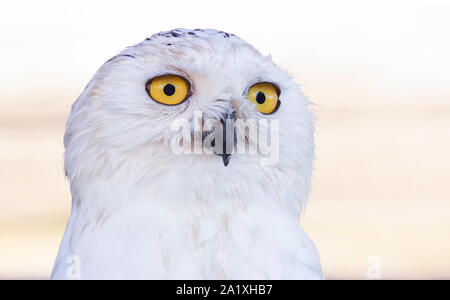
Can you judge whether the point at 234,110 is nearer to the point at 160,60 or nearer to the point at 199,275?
the point at 160,60

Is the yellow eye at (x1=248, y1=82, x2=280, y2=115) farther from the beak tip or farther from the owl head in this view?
the beak tip

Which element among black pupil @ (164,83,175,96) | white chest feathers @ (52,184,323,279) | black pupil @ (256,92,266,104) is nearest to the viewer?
white chest feathers @ (52,184,323,279)

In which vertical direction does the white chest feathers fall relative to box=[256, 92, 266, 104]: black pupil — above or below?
below

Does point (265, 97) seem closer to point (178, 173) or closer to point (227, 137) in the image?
point (227, 137)

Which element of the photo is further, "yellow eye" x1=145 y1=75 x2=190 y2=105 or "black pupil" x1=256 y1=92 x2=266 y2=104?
"black pupil" x1=256 y1=92 x2=266 y2=104

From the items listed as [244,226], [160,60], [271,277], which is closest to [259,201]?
[244,226]

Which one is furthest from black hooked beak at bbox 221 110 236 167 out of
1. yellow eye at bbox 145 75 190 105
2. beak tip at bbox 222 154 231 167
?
yellow eye at bbox 145 75 190 105

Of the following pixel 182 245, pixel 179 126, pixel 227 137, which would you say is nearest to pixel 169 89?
pixel 179 126
